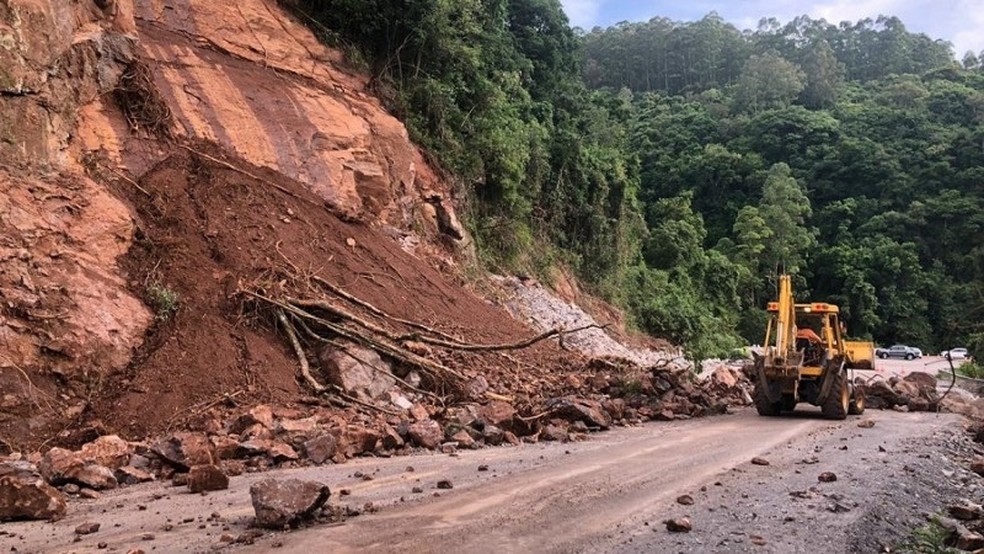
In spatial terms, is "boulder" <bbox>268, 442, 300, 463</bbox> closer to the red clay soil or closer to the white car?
the red clay soil

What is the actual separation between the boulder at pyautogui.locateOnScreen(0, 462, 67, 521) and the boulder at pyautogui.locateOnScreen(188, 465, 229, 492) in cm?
101

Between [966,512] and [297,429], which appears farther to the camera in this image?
[297,429]

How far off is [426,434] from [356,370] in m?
2.01

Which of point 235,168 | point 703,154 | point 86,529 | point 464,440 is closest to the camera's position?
point 86,529

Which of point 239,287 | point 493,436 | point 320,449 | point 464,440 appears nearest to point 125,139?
point 239,287

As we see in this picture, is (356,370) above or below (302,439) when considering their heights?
above

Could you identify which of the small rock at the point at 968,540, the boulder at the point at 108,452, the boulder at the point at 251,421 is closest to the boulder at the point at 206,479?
the boulder at the point at 108,452

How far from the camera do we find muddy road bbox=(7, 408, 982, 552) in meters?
4.88

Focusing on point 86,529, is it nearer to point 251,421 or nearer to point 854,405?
point 251,421

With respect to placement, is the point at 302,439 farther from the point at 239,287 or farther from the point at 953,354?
the point at 953,354

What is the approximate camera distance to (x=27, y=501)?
17.7 feet

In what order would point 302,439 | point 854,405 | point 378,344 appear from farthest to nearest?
1. point 854,405
2. point 378,344
3. point 302,439

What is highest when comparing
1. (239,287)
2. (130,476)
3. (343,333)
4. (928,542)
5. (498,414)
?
(239,287)

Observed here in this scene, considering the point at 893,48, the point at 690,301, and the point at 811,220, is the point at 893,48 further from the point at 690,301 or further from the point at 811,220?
the point at 690,301
